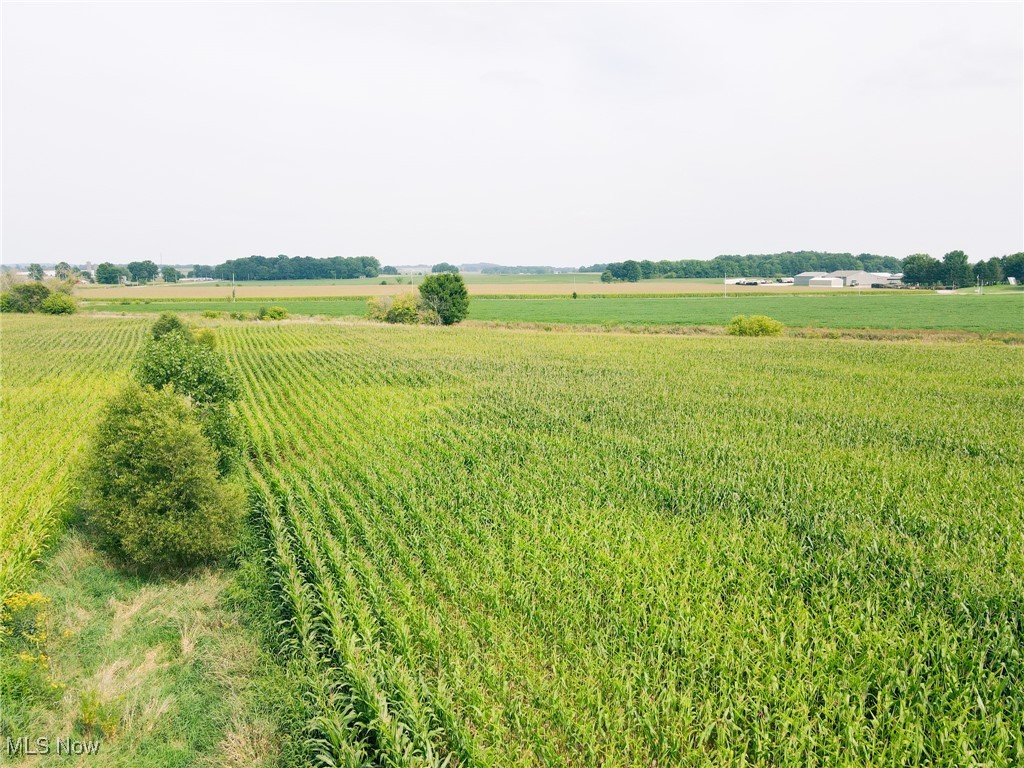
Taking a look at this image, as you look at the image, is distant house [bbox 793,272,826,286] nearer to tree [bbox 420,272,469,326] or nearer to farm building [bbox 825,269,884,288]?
farm building [bbox 825,269,884,288]

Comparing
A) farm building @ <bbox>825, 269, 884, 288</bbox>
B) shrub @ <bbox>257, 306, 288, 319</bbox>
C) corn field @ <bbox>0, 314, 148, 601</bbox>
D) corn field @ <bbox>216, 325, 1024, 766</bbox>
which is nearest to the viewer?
corn field @ <bbox>216, 325, 1024, 766</bbox>

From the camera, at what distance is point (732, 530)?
12031 mm

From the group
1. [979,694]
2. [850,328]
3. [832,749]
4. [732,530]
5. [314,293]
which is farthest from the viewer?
[314,293]

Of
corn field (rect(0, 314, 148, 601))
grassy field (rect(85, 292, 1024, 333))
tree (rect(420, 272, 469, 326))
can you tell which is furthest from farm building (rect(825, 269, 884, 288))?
corn field (rect(0, 314, 148, 601))

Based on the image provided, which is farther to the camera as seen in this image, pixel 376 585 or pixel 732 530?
pixel 732 530

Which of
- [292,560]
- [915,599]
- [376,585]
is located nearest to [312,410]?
[292,560]

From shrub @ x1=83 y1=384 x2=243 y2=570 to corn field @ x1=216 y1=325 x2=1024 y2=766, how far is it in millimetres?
→ 1252

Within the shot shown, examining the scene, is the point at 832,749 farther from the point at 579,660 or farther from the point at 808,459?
the point at 808,459

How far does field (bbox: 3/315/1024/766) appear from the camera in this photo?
22.8 feet

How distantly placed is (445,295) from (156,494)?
55.1 metres

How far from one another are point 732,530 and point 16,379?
3554cm

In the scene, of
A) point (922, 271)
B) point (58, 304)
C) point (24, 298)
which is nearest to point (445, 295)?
point (58, 304)

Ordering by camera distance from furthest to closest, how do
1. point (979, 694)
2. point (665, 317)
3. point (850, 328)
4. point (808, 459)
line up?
point (665, 317) < point (850, 328) < point (808, 459) < point (979, 694)

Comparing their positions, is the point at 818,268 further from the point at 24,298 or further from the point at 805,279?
the point at 24,298
